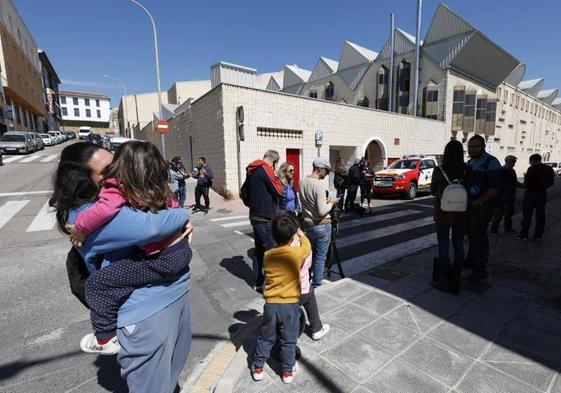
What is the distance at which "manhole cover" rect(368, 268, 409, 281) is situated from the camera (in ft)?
14.1

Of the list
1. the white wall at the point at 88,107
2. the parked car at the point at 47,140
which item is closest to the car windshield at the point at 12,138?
the parked car at the point at 47,140

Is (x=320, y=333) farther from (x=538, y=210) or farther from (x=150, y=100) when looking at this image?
(x=150, y=100)

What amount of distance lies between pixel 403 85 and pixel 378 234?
2649cm

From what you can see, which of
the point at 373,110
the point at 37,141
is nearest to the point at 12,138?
the point at 37,141

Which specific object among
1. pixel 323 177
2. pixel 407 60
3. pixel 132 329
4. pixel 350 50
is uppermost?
pixel 350 50

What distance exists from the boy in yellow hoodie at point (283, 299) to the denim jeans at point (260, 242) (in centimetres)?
139

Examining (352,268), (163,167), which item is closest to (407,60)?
(352,268)

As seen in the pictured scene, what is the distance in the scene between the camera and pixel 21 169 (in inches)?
651

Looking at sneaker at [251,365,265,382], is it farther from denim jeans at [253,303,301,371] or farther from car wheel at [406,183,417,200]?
car wheel at [406,183,417,200]

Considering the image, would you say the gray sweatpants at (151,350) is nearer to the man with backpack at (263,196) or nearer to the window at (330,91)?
Result: the man with backpack at (263,196)

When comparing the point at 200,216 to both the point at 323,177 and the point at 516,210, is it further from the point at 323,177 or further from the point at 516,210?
the point at 516,210

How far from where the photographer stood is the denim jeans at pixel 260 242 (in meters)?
3.89

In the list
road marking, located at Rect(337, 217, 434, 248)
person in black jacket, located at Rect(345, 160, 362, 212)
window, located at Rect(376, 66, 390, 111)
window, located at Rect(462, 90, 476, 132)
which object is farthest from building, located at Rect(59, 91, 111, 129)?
road marking, located at Rect(337, 217, 434, 248)

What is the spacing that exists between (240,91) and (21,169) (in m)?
13.7
